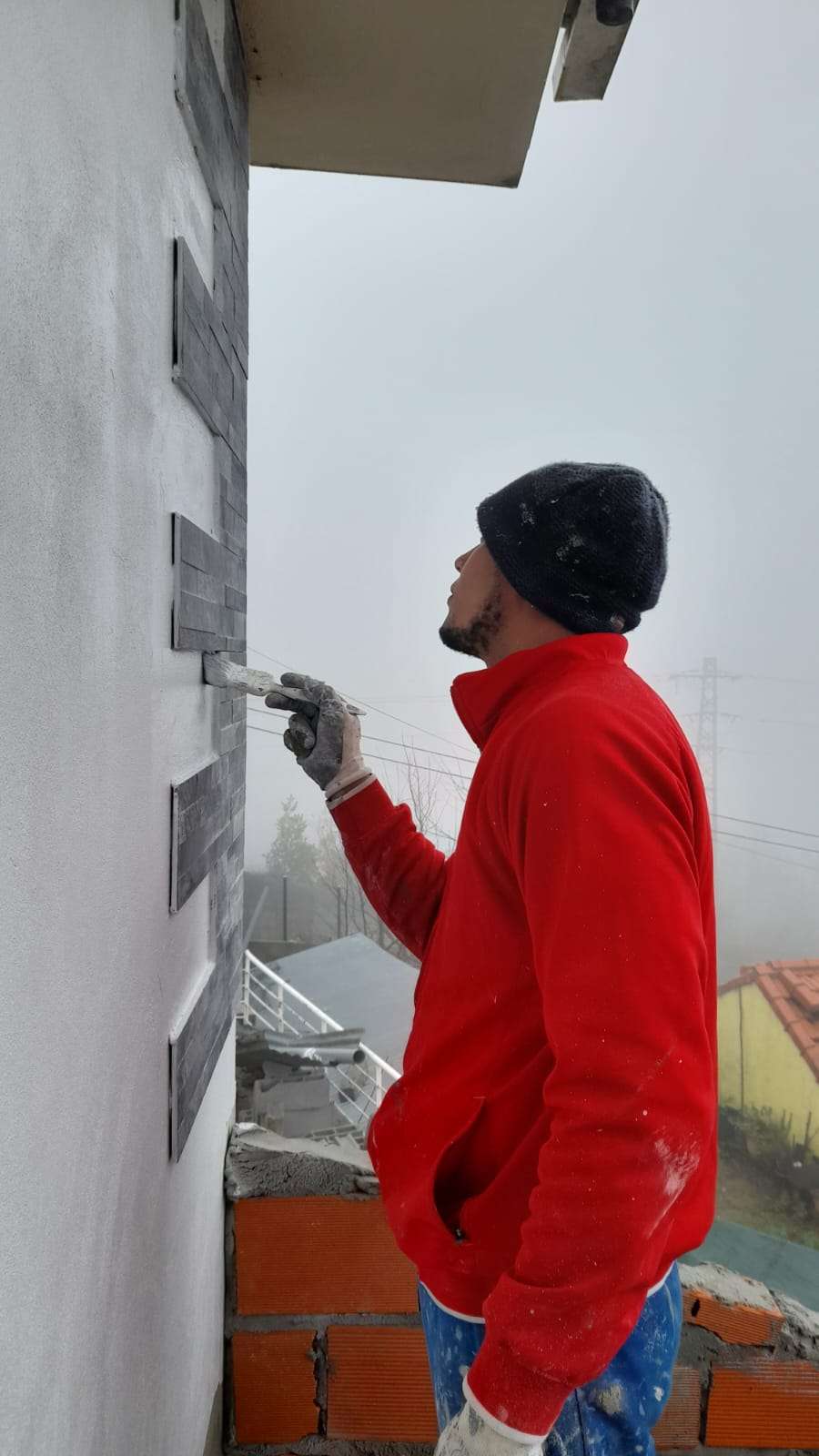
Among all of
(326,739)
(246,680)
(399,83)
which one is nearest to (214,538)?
(246,680)

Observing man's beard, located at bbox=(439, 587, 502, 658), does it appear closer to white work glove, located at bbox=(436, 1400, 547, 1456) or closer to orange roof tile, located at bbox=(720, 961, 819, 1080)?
white work glove, located at bbox=(436, 1400, 547, 1456)

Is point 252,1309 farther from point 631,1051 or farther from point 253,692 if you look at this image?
point 631,1051

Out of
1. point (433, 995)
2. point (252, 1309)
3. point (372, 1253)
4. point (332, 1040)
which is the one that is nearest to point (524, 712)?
point (433, 995)

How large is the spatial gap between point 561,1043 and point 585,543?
564mm

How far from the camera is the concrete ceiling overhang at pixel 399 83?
5.30ft

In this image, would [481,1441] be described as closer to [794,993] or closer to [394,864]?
[394,864]

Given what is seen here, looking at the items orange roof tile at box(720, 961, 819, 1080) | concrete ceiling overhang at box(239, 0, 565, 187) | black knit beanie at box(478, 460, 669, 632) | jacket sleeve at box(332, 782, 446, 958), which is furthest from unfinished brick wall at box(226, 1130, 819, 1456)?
orange roof tile at box(720, 961, 819, 1080)

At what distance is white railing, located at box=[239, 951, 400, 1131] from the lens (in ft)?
8.41

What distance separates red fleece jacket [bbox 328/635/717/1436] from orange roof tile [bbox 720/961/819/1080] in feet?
17.8

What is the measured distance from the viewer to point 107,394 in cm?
80

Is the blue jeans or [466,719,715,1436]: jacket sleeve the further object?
the blue jeans

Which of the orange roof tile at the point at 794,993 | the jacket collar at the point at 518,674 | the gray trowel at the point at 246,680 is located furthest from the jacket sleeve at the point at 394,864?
the orange roof tile at the point at 794,993

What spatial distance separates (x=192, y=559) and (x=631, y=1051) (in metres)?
0.81

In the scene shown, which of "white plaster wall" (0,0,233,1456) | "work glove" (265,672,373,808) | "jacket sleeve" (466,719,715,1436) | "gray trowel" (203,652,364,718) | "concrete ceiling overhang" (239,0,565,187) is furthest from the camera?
"concrete ceiling overhang" (239,0,565,187)
